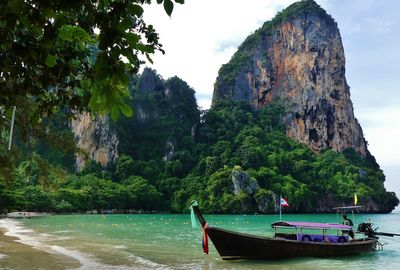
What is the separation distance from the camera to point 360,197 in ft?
251

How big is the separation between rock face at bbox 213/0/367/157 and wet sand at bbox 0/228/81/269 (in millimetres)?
83449

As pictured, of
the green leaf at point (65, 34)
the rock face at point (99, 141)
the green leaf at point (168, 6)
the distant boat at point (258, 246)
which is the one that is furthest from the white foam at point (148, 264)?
the rock face at point (99, 141)

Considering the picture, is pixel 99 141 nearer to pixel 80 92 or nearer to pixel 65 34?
pixel 80 92

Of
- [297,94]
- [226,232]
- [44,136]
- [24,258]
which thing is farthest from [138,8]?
[297,94]

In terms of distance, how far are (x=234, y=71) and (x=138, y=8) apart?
341ft

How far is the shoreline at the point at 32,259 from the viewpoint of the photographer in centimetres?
1171

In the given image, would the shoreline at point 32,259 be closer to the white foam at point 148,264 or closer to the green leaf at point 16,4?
the white foam at point 148,264

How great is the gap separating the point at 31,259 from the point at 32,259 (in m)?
0.03

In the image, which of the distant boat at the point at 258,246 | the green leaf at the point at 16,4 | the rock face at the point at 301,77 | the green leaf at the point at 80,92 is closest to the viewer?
the green leaf at the point at 16,4

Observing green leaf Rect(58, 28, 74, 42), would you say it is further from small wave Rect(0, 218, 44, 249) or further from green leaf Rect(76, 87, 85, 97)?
small wave Rect(0, 218, 44, 249)

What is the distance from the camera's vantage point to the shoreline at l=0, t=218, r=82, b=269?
11.7 meters

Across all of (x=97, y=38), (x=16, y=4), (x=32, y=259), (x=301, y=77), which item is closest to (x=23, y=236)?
(x=32, y=259)

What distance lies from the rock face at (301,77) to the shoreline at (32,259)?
3280 inches

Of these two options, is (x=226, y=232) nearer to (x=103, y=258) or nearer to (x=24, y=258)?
(x=103, y=258)
